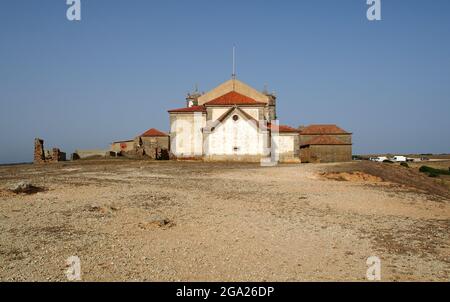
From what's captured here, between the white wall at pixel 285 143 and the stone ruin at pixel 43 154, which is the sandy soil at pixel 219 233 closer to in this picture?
the stone ruin at pixel 43 154

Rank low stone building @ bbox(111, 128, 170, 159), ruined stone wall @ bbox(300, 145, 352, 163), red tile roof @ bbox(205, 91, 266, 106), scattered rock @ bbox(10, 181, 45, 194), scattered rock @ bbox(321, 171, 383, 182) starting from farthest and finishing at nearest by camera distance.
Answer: ruined stone wall @ bbox(300, 145, 352, 163) → low stone building @ bbox(111, 128, 170, 159) → red tile roof @ bbox(205, 91, 266, 106) → scattered rock @ bbox(321, 171, 383, 182) → scattered rock @ bbox(10, 181, 45, 194)

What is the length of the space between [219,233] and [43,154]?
29161 millimetres

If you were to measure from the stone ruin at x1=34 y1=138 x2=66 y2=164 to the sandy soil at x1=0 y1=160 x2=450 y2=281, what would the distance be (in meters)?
18.2

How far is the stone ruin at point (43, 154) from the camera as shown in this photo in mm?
33500

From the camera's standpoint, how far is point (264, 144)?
36812 millimetres

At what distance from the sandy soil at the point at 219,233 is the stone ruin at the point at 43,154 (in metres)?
18.2

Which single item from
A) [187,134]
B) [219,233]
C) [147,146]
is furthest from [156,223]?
[147,146]

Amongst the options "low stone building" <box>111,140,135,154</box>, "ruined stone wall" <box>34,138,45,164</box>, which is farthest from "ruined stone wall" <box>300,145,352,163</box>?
"ruined stone wall" <box>34,138,45,164</box>

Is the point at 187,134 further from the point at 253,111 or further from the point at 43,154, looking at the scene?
the point at 43,154

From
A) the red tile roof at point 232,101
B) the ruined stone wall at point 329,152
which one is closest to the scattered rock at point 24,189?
the red tile roof at point 232,101

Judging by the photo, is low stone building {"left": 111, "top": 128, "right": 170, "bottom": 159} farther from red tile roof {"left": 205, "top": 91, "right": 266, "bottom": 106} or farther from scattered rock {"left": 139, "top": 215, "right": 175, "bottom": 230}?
scattered rock {"left": 139, "top": 215, "right": 175, "bottom": 230}

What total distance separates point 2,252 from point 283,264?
5.67 meters

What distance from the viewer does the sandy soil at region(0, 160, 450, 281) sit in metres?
7.18
